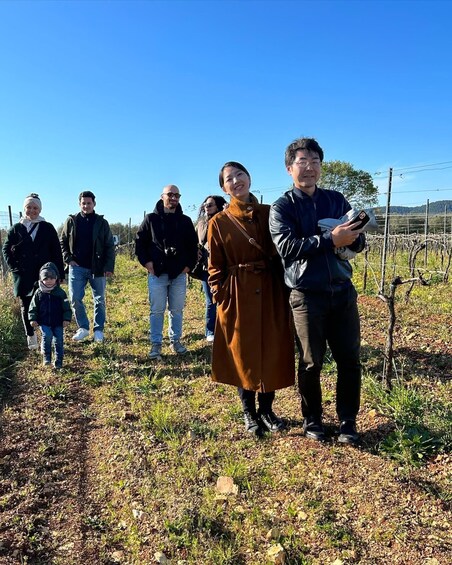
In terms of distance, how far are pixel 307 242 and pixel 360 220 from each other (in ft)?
1.06

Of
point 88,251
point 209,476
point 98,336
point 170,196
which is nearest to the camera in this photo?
point 209,476

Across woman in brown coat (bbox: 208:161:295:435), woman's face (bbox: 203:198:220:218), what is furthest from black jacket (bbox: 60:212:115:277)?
woman in brown coat (bbox: 208:161:295:435)

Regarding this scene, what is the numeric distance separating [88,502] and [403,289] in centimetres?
748

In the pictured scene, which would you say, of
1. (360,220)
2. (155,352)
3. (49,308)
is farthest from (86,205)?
(360,220)

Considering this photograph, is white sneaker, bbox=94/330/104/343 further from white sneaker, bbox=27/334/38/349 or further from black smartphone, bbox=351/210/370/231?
black smartphone, bbox=351/210/370/231

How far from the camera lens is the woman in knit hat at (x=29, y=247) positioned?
5.19 meters

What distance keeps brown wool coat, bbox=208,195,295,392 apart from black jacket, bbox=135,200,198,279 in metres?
1.97

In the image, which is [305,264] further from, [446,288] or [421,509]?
[446,288]

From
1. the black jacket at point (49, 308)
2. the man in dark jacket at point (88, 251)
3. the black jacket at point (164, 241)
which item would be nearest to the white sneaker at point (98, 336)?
the man in dark jacket at point (88, 251)

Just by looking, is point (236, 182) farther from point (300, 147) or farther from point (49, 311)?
point (49, 311)

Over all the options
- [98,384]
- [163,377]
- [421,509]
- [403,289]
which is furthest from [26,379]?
[403,289]

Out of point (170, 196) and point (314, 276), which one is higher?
point (170, 196)

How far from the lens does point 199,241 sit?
5320 mm

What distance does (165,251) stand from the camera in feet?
16.0
